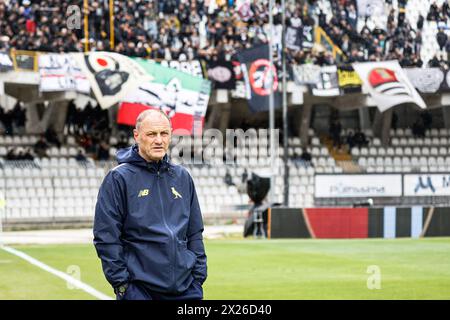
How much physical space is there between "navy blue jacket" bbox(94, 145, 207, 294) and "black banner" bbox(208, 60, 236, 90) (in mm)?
33273

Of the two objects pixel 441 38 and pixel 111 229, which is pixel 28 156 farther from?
pixel 111 229

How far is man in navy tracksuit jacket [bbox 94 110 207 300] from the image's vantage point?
270 inches

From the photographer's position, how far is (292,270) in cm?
1888

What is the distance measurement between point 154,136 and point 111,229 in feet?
2.36

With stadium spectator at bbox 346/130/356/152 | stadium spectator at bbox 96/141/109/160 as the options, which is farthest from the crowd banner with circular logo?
stadium spectator at bbox 96/141/109/160

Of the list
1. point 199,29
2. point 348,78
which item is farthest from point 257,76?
point 348,78

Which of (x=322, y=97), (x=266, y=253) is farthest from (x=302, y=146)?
(x=266, y=253)

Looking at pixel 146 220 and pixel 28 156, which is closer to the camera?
pixel 146 220

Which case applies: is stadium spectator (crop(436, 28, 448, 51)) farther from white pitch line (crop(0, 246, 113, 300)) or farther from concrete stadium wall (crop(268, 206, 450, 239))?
white pitch line (crop(0, 246, 113, 300))

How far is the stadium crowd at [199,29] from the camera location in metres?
37.7

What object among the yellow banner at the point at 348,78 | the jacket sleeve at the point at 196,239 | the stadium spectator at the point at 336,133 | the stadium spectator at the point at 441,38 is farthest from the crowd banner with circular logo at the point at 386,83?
the jacket sleeve at the point at 196,239

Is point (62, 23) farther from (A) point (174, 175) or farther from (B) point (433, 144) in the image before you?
(A) point (174, 175)

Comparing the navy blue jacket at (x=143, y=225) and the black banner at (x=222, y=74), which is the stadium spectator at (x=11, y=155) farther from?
the navy blue jacket at (x=143, y=225)

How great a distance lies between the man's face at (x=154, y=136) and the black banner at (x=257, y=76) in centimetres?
3245
